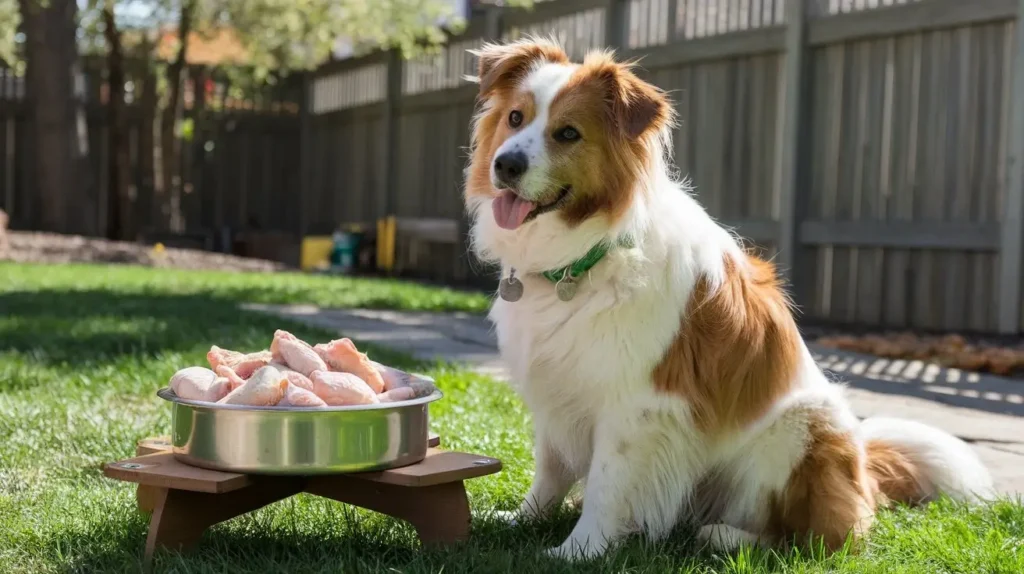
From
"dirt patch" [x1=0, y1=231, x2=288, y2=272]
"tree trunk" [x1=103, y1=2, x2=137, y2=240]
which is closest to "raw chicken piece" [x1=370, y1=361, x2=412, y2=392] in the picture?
"dirt patch" [x1=0, y1=231, x2=288, y2=272]

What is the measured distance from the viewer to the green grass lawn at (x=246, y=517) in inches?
107

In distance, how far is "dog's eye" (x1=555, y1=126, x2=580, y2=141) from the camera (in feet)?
9.94

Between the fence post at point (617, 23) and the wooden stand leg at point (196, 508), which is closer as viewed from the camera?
the wooden stand leg at point (196, 508)

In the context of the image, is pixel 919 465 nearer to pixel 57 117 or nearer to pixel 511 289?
pixel 511 289

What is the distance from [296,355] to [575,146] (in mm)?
956

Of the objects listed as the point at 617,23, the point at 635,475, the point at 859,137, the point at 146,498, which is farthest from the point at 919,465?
the point at 617,23

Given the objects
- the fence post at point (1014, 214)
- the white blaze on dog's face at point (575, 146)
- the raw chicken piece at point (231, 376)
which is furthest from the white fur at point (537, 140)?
the fence post at point (1014, 214)

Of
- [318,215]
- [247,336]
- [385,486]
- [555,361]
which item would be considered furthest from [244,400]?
[318,215]

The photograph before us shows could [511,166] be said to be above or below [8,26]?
below

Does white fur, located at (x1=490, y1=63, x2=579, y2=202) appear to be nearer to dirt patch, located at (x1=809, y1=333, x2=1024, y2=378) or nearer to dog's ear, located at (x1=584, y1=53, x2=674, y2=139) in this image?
dog's ear, located at (x1=584, y1=53, x2=674, y2=139)

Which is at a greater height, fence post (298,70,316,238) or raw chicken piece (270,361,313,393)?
fence post (298,70,316,238)

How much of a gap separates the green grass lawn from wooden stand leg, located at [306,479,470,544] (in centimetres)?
8

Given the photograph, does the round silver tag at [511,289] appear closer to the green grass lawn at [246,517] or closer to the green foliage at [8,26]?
the green grass lawn at [246,517]

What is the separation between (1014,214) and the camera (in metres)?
6.71
